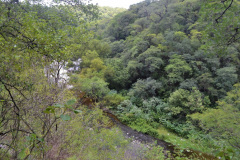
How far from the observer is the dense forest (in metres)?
1.90

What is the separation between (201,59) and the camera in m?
11.0

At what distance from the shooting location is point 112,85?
1418 cm

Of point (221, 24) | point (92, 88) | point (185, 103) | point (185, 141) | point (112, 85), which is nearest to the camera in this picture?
point (221, 24)

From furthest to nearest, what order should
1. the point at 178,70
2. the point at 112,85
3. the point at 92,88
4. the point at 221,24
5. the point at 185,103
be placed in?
the point at 112,85, the point at 178,70, the point at 92,88, the point at 185,103, the point at 221,24

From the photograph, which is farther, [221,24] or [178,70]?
[178,70]

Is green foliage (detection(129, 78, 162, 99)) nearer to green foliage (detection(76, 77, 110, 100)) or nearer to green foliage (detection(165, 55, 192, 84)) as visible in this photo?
green foliage (detection(165, 55, 192, 84))

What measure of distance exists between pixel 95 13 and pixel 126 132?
749cm

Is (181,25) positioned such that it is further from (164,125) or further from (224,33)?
(224,33)

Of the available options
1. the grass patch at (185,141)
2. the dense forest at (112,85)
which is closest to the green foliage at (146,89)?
the dense forest at (112,85)

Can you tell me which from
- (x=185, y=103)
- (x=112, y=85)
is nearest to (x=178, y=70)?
(x=185, y=103)

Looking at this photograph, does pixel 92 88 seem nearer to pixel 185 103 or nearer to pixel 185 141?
pixel 185 103

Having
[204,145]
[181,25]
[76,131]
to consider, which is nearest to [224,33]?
[76,131]

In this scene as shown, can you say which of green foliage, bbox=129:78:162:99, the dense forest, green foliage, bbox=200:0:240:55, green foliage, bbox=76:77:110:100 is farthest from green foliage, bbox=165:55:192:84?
green foliage, bbox=200:0:240:55

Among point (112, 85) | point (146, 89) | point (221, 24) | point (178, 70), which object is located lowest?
point (146, 89)
